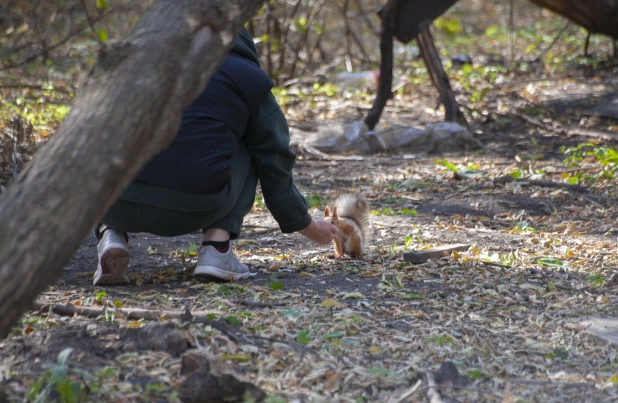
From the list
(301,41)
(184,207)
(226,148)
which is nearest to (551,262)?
(226,148)

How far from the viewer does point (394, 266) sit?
3.57 m

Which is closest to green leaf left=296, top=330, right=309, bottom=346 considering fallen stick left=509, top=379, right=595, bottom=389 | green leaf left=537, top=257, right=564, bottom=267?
fallen stick left=509, top=379, right=595, bottom=389

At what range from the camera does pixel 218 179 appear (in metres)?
3.01

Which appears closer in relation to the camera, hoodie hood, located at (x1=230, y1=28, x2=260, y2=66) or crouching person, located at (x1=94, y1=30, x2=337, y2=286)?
crouching person, located at (x1=94, y1=30, x2=337, y2=286)

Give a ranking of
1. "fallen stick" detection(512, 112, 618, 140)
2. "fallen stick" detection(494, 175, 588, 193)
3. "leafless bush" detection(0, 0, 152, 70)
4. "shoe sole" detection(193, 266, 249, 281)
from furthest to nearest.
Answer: "leafless bush" detection(0, 0, 152, 70), "fallen stick" detection(512, 112, 618, 140), "fallen stick" detection(494, 175, 588, 193), "shoe sole" detection(193, 266, 249, 281)

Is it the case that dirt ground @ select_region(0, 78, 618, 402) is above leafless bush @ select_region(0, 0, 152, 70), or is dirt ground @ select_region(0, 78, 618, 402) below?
below

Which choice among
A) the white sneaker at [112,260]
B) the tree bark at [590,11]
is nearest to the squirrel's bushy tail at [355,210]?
the white sneaker at [112,260]

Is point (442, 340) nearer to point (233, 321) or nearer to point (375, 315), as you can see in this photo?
point (375, 315)

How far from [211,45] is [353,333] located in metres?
1.05

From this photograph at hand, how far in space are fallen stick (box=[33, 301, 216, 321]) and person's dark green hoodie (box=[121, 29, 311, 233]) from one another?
1.55ft

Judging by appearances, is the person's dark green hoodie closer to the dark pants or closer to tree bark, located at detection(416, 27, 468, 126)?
the dark pants

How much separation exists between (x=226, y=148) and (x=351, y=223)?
0.87 metres

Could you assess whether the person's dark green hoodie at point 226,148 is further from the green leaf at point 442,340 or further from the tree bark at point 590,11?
the tree bark at point 590,11

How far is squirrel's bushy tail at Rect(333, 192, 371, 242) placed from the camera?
3.70 meters
